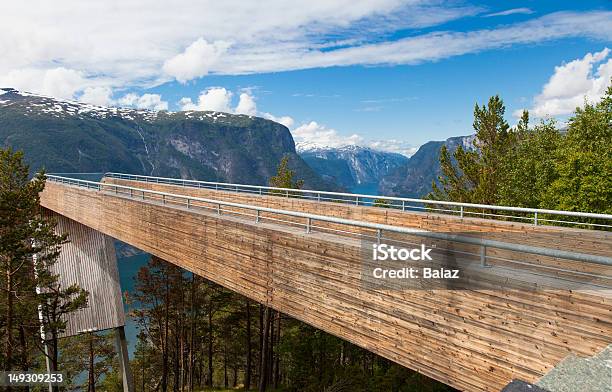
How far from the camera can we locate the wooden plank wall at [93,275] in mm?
22047

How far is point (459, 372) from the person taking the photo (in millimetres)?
5875

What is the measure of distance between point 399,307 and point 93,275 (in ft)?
69.7

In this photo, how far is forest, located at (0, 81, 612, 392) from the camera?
16750 millimetres

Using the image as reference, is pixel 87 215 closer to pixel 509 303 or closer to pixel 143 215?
pixel 143 215

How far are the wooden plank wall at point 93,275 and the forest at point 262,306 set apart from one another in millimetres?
862


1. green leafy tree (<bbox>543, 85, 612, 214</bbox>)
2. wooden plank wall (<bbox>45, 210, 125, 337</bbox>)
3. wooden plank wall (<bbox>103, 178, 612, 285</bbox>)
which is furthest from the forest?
wooden plank wall (<bbox>103, 178, 612, 285</bbox>)

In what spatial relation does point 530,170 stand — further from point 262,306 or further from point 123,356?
point 123,356

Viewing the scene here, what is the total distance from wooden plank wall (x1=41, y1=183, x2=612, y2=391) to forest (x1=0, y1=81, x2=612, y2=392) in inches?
369

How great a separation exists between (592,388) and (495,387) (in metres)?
1.87

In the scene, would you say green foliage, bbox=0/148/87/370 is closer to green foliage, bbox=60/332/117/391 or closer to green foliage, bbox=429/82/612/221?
green foliage, bbox=60/332/117/391

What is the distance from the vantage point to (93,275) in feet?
74.2
